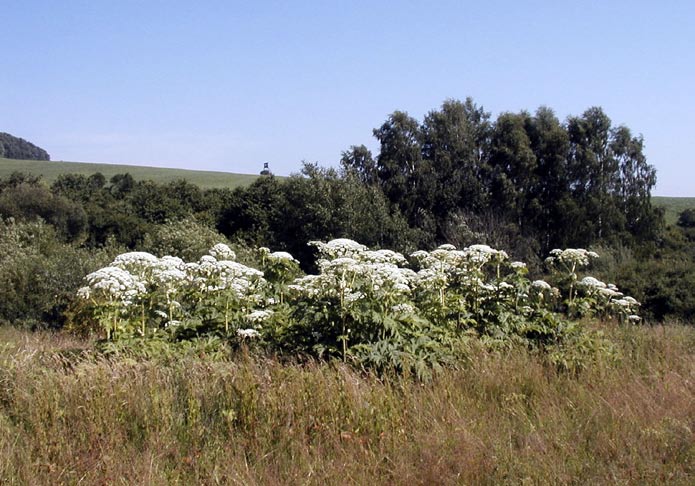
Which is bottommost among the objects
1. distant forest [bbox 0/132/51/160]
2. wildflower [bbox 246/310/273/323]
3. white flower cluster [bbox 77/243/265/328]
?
wildflower [bbox 246/310/273/323]

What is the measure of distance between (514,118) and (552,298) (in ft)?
118

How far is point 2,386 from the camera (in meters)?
5.16

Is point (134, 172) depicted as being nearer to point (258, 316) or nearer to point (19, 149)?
point (19, 149)

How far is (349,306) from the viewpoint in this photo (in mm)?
5918

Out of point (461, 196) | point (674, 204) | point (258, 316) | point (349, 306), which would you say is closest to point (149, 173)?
point (461, 196)

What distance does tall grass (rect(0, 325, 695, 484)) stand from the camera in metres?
4.22

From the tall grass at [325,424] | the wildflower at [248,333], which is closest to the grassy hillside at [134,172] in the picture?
the wildflower at [248,333]

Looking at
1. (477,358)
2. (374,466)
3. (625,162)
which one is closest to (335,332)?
(477,358)

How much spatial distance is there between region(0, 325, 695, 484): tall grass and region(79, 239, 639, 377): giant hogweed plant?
16.1 inches

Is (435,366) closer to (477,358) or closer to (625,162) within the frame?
(477,358)

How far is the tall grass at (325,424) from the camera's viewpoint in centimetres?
422

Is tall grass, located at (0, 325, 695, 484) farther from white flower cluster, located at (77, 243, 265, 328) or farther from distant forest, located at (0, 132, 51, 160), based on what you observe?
distant forest, located at (0, 132, 51, 160)

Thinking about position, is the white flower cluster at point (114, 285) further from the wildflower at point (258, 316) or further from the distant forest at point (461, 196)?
the distant forest at point (461, 196)

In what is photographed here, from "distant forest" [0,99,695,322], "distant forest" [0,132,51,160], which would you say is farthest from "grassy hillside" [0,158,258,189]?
"distant forest" [0,99,695,322]
